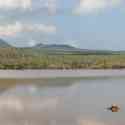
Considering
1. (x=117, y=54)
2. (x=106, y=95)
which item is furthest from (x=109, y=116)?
(x=117, y=54)

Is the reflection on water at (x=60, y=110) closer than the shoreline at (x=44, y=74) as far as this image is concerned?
Yes

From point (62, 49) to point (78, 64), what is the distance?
24.3 metres

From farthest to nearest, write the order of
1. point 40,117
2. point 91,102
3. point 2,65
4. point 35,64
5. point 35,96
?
1. point 35,64
2. point 2,65
3. point 35,96
4. point 91,102
5. point 40,117

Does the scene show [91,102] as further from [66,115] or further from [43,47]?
[43,47]

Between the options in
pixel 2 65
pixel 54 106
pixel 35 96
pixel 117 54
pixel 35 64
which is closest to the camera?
pixel 54 106

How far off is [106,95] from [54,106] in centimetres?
434

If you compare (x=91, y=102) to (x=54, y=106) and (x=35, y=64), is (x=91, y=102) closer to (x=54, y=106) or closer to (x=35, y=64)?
(x=54, y=106)

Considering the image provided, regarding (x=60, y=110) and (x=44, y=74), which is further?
(x=44, y=74)

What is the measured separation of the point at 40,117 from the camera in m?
11.8

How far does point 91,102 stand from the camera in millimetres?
14883

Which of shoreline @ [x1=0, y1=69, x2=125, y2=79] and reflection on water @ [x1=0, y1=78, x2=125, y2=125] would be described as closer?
reflection on water @ [x1=0, y1=78, x2=125, y2=125]

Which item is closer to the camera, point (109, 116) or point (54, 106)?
point (109, 116)

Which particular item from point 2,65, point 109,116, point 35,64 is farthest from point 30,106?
point 35,64

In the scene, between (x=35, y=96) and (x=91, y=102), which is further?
(x=35, y=96)
